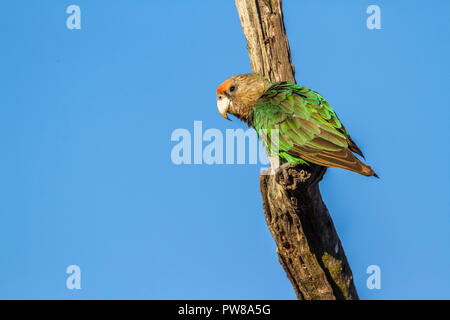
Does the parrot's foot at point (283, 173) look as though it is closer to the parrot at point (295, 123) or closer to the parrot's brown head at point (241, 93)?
the parrot at point (295, 123)

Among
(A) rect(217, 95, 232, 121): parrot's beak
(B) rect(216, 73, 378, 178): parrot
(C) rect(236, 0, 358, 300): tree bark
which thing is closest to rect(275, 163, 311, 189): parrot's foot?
(C) rect(236, 0, 358, 300): tree bark

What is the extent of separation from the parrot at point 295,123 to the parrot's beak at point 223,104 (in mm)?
154

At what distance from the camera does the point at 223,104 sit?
5164mm

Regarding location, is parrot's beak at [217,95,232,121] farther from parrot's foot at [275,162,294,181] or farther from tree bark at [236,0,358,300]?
parrot's foot at [275,162,294,181]

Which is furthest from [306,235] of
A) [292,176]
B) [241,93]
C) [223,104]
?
[223,104]

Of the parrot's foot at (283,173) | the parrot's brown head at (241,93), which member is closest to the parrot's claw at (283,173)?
the parrot's foot at (283,173)

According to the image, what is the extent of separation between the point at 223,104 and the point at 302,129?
54.8 inches

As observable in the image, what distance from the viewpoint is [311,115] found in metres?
4.18

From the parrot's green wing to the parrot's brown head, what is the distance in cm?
19

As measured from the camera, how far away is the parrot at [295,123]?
384 centimetres
